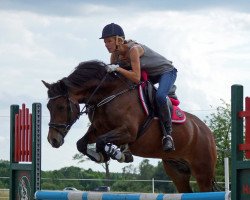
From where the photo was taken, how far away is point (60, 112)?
7.49 m

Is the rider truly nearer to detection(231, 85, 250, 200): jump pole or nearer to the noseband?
the noseband

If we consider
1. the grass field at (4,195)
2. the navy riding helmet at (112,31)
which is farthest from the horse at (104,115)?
the grass field at (4,195)

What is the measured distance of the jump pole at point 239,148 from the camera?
5461mm

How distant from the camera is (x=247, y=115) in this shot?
5496mm

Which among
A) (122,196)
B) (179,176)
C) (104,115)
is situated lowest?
(122,196)

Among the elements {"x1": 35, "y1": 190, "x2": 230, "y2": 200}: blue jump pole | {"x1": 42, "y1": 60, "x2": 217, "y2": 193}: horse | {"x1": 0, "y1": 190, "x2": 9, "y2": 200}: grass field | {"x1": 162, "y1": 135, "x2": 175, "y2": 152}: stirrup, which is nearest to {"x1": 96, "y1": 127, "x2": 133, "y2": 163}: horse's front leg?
{"x1": 42, "y1": 60, "x2": 217, "y2": 193}: horse

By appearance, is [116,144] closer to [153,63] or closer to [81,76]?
[81,76]

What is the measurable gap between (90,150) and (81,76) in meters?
0.73

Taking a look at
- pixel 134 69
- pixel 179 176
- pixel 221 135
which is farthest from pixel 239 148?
pixel 221 135

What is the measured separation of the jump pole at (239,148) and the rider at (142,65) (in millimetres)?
1940

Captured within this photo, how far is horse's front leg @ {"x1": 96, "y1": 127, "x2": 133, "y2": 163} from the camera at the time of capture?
7.22 metres

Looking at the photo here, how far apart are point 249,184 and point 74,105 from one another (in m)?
2.53

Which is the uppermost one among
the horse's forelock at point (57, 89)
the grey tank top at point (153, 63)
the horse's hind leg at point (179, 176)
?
the grey tank top at point (153, 63)

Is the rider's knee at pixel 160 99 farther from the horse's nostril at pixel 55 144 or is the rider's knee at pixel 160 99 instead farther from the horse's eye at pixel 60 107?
the horse's nostril at pixel 55 144
